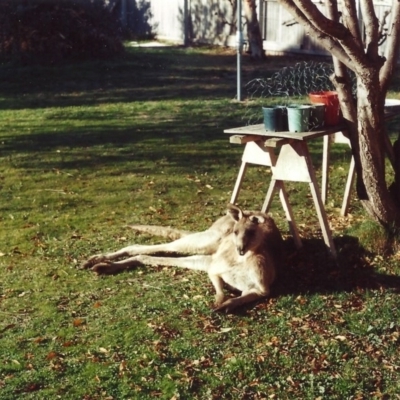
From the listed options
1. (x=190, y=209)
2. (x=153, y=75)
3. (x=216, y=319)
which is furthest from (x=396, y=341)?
(x=153, y=75)

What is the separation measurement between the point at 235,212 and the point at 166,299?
3.27 feet

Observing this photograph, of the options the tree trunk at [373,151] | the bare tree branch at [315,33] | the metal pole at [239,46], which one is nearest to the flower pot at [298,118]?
the tree trunk at [373,151]

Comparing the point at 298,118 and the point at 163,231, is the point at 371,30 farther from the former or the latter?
the point at 163,231

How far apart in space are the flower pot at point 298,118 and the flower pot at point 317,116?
0.24ft

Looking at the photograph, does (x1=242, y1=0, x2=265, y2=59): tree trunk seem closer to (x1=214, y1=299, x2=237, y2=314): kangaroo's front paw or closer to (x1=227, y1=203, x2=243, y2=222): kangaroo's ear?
(x1=227, y1=203, x2=243, y2=222): kangaroo's ear

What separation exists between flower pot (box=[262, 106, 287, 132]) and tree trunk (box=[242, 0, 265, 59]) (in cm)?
1492

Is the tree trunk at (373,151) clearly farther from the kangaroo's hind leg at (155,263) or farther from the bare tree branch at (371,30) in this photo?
the kangaroo's hind leg at (155,263)

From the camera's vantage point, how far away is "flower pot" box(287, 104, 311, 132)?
764cm

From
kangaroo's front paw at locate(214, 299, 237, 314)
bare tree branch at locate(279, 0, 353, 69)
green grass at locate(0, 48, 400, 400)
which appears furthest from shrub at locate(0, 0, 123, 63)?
kangaroo's front paw at locate(214, 299, 237, 314)

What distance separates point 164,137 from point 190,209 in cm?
451

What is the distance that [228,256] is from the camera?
7.47 metres

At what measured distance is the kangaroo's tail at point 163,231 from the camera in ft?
28.6

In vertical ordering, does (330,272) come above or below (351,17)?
below

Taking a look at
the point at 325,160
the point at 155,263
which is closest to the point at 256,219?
the point at 155,263
